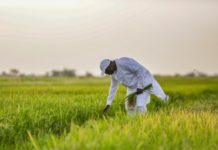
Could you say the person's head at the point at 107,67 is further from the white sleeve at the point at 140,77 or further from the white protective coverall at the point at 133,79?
the white sleeve at the point at 140,77

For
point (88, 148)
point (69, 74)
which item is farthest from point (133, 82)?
point (69, 74)

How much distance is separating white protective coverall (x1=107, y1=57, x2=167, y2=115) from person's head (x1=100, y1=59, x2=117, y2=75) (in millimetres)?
146

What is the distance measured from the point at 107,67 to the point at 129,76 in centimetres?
71

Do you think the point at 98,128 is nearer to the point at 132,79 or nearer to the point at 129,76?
the point at 129,76

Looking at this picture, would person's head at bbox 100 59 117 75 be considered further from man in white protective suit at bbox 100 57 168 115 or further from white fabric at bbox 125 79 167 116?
white fabric at bbox 125 79 167 116

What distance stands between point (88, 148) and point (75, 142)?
9.4 inches

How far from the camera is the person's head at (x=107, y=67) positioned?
32.0 feet

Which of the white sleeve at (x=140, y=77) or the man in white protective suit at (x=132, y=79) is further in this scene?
the white sleeve at (x=140, y=77)

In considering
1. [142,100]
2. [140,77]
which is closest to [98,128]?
[142,100]

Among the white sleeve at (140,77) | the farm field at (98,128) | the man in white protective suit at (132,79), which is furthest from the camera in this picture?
the white sleeve at (140,77)

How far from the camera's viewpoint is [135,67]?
1034 cm

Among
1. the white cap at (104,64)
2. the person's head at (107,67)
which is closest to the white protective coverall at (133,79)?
the person's head at (107,67)

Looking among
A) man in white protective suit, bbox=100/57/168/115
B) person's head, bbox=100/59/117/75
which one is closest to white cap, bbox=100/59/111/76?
person's head, bbox=100/59/117/75

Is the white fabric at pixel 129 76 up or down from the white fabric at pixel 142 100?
up
